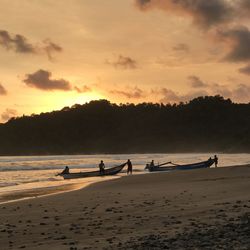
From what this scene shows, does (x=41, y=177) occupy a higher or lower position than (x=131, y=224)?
lower

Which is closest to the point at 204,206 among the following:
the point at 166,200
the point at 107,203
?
the point at 166,200

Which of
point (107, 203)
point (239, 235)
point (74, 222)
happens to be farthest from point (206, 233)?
point (107, 203)

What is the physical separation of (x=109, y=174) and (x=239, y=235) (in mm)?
38123

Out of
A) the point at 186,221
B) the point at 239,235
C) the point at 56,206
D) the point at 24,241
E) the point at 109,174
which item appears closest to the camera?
the point at 239,235

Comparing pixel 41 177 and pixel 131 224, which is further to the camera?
pixel 41 177

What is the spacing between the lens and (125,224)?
13.2 meters

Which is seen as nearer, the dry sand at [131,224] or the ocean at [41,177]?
the dry sand at [131,224]

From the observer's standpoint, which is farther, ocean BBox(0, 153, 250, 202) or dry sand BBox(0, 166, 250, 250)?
ocean BBox(0, 153, 250, 202)

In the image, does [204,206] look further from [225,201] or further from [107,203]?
[107,203]

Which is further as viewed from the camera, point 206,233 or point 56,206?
point 56,206

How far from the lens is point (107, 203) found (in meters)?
19.3

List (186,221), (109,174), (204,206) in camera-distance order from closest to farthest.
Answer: (186,221) → (204,206) → (109,174)

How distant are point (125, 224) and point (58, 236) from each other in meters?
2.08

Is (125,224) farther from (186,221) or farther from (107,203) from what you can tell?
(107,203)
